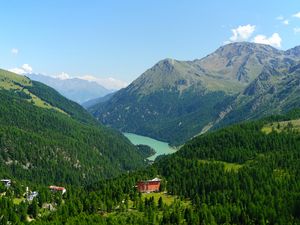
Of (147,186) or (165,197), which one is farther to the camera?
(147,186)

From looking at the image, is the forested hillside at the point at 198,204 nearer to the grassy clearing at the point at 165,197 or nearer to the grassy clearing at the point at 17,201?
the grassy clearing at the point at 165,197

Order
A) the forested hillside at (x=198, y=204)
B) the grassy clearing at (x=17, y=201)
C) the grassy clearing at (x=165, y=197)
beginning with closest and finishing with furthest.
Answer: the forested hillside at (x=198, y=204) → the grassy clearing at (x=165, y=197) → the grassy clearing at (x=17, y=201)

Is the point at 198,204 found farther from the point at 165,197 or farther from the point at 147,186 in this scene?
the point at 147,186

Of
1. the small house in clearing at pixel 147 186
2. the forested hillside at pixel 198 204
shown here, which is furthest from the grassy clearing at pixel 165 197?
the small house in clearing at pixel 147 186

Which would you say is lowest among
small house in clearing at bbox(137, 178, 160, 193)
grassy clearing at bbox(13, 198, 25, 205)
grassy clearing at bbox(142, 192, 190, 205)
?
grassy clearing at bbox(13, 198, 25, 205)

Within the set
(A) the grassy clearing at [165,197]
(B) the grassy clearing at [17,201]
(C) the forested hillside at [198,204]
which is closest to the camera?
(C) the forested hillside at [198,204]

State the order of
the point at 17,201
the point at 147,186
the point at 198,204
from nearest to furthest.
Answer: the point at 198,204
the point at 17,201
the point at 147,186

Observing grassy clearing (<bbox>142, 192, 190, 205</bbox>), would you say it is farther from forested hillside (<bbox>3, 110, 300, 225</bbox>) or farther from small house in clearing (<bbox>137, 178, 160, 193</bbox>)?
small house in clearing (<bbox>137, 178, 160, 193</bbox>)

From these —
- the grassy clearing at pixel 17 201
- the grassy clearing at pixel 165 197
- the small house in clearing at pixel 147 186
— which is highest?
the small house in clearing at pixel 147 186

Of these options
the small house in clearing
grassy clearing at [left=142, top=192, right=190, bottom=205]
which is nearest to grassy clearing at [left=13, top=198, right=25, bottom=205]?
the small house in clearing

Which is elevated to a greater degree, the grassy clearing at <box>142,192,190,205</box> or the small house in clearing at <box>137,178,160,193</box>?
the small house in clearing at <box>137,178,160,193</box>

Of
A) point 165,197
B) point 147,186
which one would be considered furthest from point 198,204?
point 147,186
